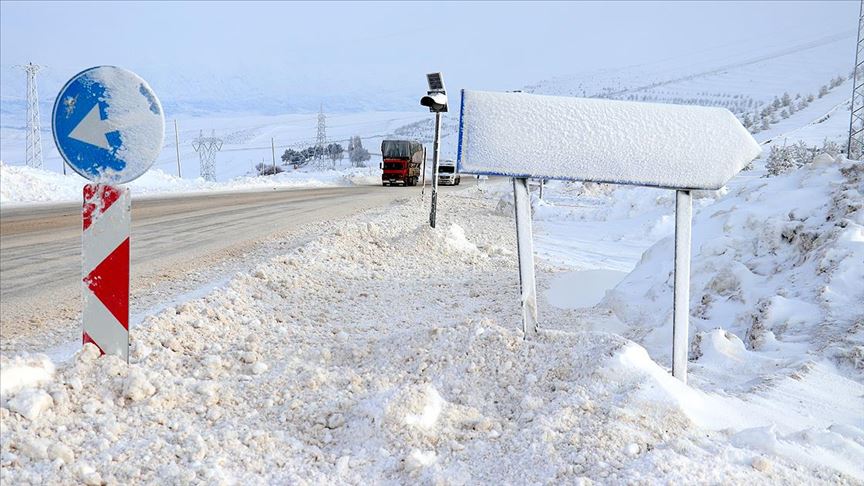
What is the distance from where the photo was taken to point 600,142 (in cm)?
409

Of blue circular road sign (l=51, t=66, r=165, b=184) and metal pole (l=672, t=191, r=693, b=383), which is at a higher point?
blue circular road sign (l=51, t=66, r=165, b=184)

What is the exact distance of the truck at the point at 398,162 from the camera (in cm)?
3606

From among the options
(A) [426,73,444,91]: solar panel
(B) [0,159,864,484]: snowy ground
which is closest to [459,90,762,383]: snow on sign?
(B) [0,159,864,484]: snowy ground

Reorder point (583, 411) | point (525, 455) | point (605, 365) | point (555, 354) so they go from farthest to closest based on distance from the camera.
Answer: point (555, 354)
point (605, 365)
point (583, 411)
point (525, 455)

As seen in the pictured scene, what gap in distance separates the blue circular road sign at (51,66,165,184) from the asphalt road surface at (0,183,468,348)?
1.84 m

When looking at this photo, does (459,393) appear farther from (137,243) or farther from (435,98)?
(435,98)

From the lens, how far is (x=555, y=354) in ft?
13.8

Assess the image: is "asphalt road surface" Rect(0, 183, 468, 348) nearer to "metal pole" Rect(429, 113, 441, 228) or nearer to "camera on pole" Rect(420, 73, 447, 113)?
"metal pole" Rect(429, 113, 441, 228)

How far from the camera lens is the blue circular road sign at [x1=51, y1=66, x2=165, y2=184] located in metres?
3.40

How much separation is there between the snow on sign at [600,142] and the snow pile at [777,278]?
5.58 feet

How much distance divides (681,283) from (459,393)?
5.45ft

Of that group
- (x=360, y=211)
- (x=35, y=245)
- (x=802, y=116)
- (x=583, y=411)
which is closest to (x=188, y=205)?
(x=360, y=211)

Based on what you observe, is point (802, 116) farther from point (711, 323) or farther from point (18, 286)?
point (18, 286)

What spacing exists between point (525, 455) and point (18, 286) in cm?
538
